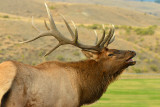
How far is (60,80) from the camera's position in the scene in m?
9.20

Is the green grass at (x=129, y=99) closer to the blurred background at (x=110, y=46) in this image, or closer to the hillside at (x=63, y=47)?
the blurred background at (x=110, y=46)

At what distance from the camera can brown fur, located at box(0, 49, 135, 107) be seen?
318 inches

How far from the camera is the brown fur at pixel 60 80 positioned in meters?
8.08

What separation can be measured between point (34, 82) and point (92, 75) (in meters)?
2.07

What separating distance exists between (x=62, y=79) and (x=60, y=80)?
95 mm

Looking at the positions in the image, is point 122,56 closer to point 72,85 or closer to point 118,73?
point 118,73

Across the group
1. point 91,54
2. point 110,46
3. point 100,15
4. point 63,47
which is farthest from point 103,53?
point 100,15

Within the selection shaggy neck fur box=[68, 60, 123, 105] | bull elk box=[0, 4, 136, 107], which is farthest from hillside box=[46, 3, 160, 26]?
shaggy neck fur box=[68, 60, 123, 105]

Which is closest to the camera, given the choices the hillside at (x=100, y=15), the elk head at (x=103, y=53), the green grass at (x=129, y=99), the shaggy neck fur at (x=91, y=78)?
the shaggy neck fur at (x=91, y=78)

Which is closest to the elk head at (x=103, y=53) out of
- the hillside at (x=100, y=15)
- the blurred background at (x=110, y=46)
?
the blurred background at (x=110, y=46)

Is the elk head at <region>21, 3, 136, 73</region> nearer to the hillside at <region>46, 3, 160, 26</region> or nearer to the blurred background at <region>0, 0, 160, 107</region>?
the blurred background at <region>0, 0, 160, 107</region>

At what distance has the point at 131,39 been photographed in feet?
232

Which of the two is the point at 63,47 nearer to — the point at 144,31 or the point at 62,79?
the point at 144,31

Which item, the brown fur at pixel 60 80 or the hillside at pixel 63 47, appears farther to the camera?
the hillside at pixel 63 47
